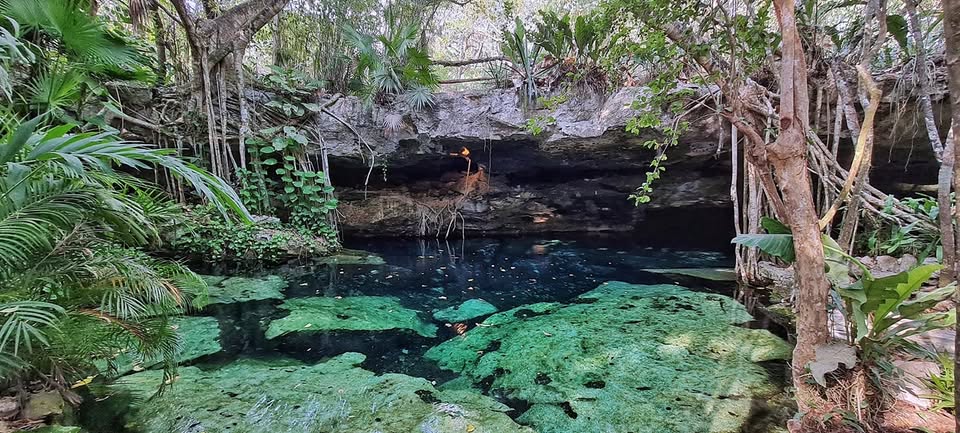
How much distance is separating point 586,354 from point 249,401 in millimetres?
1790

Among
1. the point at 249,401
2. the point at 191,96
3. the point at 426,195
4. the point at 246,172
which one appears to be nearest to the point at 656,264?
the point at 426,195

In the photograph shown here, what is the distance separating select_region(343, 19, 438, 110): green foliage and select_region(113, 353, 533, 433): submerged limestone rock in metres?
3.98

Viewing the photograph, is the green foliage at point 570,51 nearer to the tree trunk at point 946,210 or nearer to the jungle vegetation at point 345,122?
the jungle vegetation at point 345,122

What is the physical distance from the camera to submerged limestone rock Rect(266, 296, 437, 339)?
2.77m

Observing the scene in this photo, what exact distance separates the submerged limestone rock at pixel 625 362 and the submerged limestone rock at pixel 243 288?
199 centimetres

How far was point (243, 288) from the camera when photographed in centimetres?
361

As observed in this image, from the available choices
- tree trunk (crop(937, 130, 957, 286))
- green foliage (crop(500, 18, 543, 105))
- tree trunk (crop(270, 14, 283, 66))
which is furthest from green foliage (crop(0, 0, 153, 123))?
tree trunk (crop(937, 130, 957, 286))

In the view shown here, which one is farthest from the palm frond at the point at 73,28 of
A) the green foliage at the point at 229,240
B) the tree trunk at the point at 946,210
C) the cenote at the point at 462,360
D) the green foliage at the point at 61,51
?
the tree trunk at the point at 946,210

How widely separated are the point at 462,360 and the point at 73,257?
180 cm

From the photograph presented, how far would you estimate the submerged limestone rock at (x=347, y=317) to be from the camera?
9.10 ft

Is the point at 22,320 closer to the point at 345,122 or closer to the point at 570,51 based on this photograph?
the point at 345,122

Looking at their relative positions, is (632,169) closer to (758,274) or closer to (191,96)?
(758,274)

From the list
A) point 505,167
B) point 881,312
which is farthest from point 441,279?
point 881,312

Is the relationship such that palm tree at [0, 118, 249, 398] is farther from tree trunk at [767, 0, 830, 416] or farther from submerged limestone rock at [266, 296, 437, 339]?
tree trunk at [767, 0, 830, 416]
